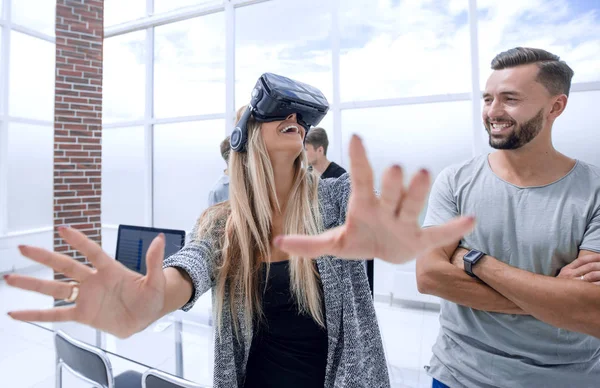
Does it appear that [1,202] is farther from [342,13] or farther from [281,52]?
[342,13]

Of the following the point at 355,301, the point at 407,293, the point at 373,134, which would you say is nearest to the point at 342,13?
the point at 373,134

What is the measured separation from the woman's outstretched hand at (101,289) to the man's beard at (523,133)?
107cm

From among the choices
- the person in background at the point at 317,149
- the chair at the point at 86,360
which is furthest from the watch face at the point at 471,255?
the person in background at the point at 317,149

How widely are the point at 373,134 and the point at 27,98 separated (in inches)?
214

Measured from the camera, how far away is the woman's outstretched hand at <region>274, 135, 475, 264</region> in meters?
0.51

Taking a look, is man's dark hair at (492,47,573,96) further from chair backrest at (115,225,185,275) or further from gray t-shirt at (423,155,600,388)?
chair backrest at (115,225,185,275)

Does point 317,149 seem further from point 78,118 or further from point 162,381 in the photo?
point 78,118

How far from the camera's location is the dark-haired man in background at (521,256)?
3.12 feet

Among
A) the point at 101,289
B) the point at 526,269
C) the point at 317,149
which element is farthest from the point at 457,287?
the point at 317,149

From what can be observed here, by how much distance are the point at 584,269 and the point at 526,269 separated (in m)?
0.14

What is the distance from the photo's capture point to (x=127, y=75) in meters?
5.57

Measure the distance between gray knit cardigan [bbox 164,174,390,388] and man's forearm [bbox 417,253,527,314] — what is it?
0.26 metres

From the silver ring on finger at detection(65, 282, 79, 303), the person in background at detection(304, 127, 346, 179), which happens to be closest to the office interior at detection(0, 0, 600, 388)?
the person in background at detection(304, 127, 346, 179)

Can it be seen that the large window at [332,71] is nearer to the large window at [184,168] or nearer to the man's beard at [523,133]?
the large window at [184,168]
